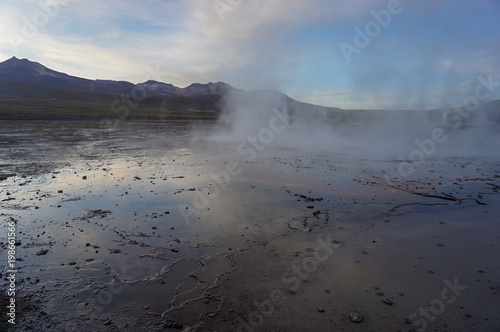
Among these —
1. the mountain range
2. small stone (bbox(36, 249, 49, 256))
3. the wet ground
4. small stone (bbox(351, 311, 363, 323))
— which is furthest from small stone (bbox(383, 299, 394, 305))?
the mountain range

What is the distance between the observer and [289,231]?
22.3 ft

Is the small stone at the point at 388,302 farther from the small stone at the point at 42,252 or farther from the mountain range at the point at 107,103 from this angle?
the mountain range at the point at 107,103

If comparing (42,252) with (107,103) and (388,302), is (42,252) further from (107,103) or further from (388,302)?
(107,103)

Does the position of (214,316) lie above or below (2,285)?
above

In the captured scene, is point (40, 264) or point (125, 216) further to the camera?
point (125, 216)

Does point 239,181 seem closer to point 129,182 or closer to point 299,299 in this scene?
point 129,182

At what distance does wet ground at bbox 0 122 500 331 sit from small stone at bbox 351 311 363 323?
7 cm

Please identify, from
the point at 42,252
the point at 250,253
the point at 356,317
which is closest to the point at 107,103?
the point at 42,252

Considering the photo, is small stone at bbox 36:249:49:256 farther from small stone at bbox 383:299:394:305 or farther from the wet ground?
small stone at bbox 383:299:394:305

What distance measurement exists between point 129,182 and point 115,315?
782cm

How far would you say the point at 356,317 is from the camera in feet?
12.9

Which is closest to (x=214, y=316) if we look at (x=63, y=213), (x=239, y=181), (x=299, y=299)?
(x=299, y=299)

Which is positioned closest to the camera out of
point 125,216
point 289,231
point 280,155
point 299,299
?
point 299,299

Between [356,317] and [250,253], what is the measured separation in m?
2.40
